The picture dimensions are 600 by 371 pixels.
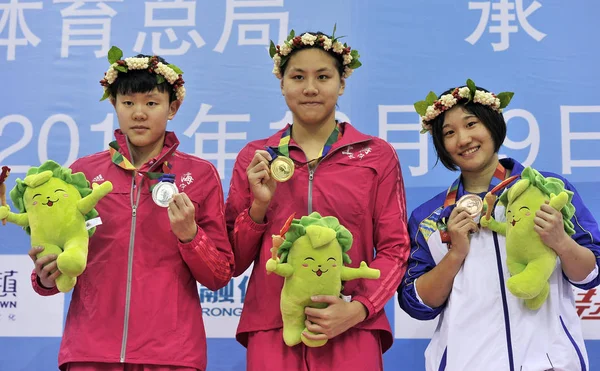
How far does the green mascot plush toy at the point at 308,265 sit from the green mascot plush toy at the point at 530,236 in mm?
436

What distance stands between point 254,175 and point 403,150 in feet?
3.41

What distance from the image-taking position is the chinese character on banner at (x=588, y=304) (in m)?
3.04

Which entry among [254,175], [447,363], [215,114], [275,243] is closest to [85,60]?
[215,114]

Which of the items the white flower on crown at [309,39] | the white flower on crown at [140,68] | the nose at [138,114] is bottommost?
the nose at [138,114]

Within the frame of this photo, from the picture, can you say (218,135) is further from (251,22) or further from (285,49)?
(285,49)

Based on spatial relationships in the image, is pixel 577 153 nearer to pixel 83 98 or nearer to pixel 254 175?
pixel 254 175

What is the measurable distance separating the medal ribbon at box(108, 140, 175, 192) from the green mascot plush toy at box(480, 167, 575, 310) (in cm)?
108

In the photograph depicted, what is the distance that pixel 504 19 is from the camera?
3.29 m

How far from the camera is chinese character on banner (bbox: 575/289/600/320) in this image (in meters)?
3.04

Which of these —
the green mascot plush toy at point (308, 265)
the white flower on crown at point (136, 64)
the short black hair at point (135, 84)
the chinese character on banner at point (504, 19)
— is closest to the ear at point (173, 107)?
the short black hair at point (135, 84)

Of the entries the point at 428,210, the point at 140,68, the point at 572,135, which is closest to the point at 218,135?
the point at 140,68

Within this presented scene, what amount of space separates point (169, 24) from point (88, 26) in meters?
0.39

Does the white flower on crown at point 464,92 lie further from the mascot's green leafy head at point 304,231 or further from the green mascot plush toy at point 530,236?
the mascot's green leafy head at point 304,231

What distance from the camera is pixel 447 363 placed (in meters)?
2.38
